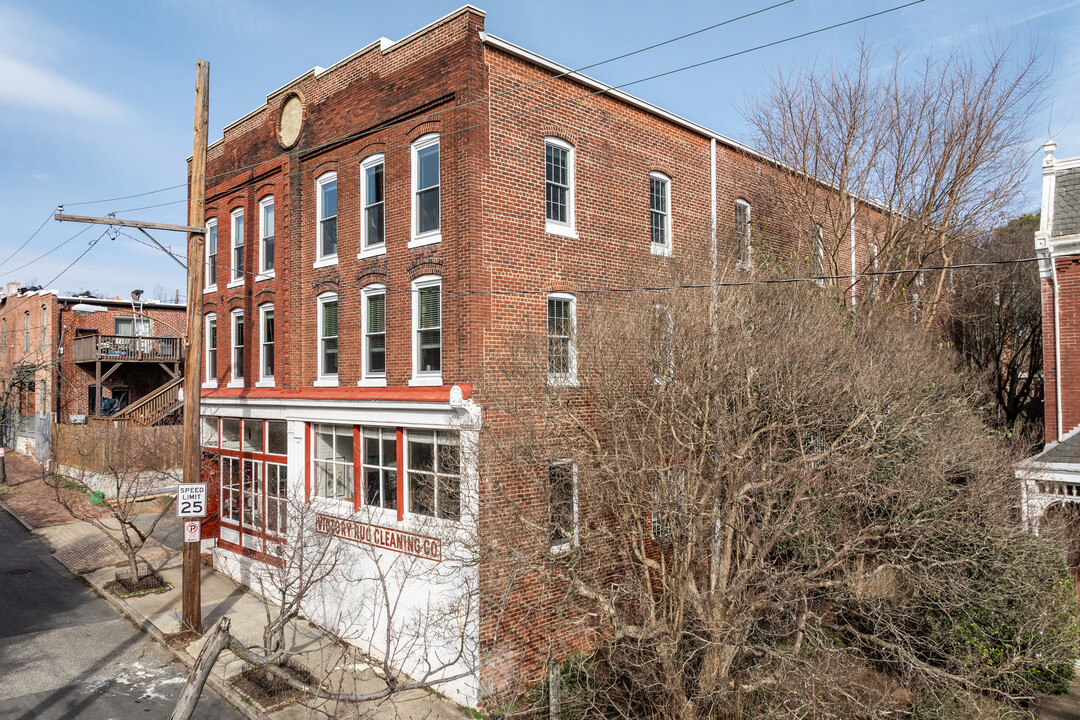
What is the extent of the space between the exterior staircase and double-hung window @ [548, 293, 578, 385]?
2303 centimetres

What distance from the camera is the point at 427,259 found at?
46.1 ft

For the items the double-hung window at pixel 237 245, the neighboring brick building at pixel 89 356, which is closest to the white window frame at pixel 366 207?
the double-hung window at pixel 237 245

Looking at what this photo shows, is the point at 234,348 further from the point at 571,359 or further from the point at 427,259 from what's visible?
the point at 571,359

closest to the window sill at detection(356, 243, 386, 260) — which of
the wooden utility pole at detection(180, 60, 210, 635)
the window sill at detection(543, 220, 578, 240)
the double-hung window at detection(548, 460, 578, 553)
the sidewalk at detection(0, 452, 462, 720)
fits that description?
the wooden utility pole at detection(180, 60, 210, 635)

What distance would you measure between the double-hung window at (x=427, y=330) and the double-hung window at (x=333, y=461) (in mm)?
2762

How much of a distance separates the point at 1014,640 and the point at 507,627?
8414mm

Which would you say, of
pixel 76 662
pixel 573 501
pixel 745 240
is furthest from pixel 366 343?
pixel 745 240

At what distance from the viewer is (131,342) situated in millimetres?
35375

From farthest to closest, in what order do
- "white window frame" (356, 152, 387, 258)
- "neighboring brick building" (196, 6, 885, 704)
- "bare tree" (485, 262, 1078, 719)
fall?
"white window frame" (356, 152, 387, 258)
"neighboring brick building" (196, 6, 885, 704)
"bare tree" (485, 262, 1078, 719)

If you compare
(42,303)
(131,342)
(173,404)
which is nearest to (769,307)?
(173,404)

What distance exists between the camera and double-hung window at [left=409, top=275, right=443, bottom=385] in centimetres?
1403

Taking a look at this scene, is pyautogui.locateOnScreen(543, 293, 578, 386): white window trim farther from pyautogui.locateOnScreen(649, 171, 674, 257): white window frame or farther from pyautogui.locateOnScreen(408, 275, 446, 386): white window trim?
pyautogui.locateOnScreen(649, 171, 674, 257): white window frame

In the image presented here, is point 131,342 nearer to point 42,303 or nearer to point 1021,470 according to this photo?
point 42,303

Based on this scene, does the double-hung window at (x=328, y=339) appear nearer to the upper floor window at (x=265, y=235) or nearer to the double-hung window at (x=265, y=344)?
the double-hung window at (x=265, y=344)
